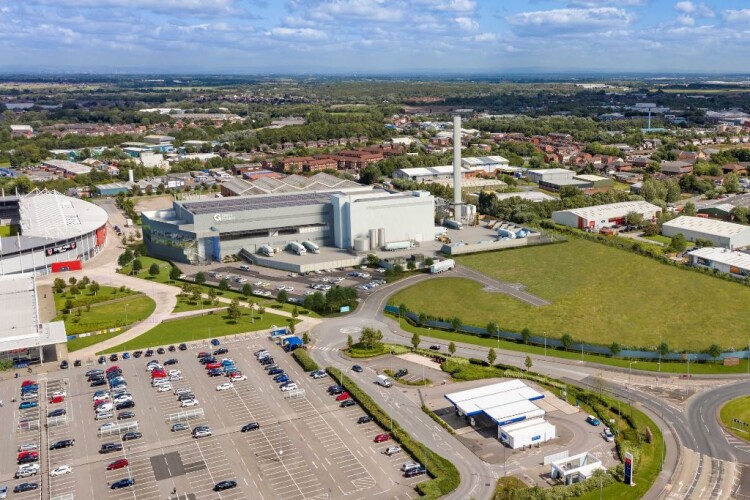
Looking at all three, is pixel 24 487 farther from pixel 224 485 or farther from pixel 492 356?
pixel 492 356

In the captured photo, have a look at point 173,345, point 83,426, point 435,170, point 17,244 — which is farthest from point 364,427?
point 435,170

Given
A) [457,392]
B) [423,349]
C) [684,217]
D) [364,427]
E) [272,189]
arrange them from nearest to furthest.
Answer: [364,427]
[457,392]
[423,349]
[684,217]
[272,189]

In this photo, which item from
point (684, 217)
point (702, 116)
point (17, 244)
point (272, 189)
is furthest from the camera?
point (702, 116)

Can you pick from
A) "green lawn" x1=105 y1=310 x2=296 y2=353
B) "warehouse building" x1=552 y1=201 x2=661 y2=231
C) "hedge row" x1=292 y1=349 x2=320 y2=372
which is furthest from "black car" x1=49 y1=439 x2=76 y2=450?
"warehouse building" x1=552 y1=201 x2=661 y2=231

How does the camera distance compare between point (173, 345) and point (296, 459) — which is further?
point (173, 345)

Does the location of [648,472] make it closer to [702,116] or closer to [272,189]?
[272,189]

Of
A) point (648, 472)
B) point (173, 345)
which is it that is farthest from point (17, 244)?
point (648, 472)

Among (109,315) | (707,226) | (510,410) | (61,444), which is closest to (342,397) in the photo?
(510,410)

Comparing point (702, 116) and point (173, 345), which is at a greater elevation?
point (702, 116)
